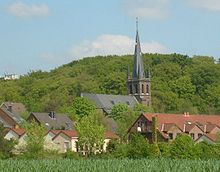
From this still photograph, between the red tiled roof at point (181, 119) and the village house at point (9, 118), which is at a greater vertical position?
the village house at point (9, 118)

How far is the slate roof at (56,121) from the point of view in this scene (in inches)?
3844

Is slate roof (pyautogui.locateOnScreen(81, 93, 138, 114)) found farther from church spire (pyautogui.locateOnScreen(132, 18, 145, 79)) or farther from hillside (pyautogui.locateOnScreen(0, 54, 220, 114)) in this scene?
church spire (pyautogui.locateOnScreen(132, 18, 145, 79))

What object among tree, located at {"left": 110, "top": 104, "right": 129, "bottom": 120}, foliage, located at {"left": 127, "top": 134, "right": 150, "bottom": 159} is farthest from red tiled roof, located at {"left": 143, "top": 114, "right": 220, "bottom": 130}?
foliage, located at {"left": 127, "top": 134, "right": 150, "bottom": 159}

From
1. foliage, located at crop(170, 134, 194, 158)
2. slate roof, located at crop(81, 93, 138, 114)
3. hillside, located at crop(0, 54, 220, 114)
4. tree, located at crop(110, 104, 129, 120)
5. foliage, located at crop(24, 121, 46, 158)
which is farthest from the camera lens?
hillside, located at crop(0, 54, 220, 114)

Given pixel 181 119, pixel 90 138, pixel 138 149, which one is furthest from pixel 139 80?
pixel 138 149

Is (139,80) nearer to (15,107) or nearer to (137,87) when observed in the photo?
(137,87)

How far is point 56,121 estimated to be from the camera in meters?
99.2

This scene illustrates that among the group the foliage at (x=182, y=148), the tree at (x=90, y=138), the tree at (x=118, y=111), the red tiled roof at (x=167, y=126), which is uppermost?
the tree at (x=118, y=111)

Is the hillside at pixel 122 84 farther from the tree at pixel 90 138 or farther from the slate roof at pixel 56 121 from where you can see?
the tree at pixel 90 138

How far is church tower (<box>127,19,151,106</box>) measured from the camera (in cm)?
13525

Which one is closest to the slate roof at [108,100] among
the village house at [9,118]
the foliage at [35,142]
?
the village house at [9,118]

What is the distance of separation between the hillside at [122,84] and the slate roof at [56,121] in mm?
18656

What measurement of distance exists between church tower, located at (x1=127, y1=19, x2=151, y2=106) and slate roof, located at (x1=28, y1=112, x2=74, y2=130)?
36641 mm

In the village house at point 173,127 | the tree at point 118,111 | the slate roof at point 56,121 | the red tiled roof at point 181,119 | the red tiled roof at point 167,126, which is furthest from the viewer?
the tree at point 118,111
